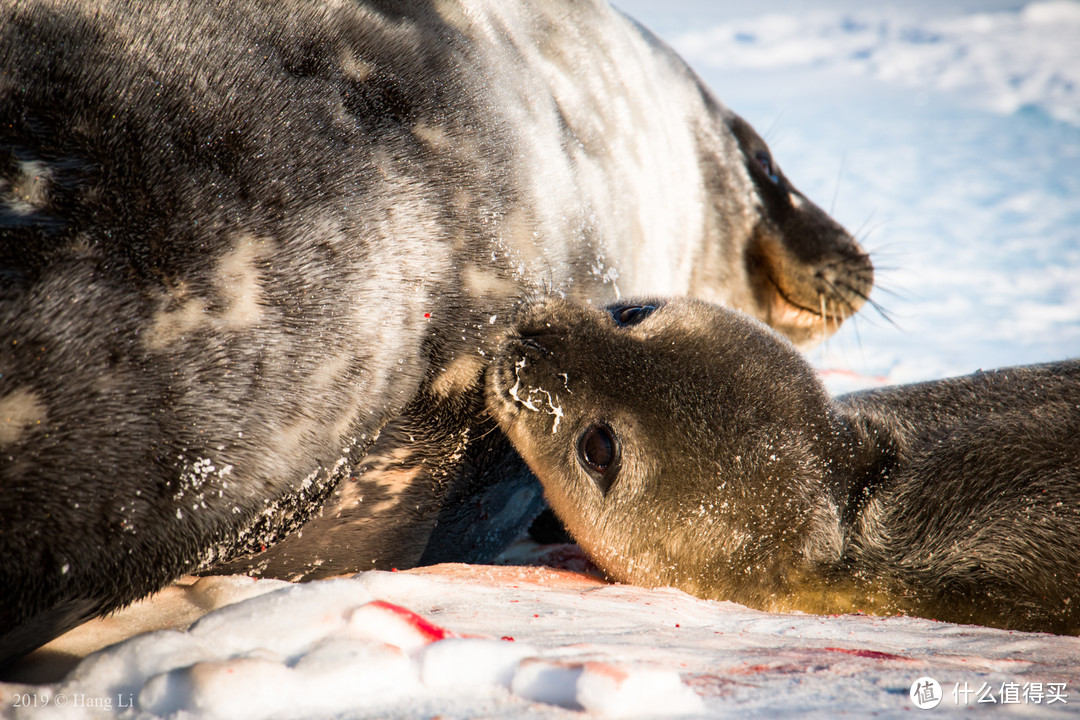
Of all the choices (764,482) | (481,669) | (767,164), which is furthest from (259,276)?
(767,164)

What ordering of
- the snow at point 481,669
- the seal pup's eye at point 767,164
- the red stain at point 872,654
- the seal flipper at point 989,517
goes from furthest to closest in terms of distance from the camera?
1. the seal pup's eye at point 767,164
2. the seal flipper at point 989,517
3. the red stain at point 872,654
4. the snow at point 481,669

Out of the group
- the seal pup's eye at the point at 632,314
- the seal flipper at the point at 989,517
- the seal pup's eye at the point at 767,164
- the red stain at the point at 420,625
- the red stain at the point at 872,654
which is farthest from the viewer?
the seal pup's eye at the point at 767,164

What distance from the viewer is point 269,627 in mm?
1263

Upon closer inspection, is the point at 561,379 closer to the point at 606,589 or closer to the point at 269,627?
the point at 606,589

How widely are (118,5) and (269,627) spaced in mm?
1094

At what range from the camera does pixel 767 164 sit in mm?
3531

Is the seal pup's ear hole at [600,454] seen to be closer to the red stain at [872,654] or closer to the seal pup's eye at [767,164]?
the red stain at [872,654]

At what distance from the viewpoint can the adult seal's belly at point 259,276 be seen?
132cm

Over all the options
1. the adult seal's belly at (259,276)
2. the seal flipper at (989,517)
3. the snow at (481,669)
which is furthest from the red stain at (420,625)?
the seal flipper at (989,517)

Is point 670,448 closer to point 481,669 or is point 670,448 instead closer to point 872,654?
point 872,654

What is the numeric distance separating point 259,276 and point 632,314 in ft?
3.13

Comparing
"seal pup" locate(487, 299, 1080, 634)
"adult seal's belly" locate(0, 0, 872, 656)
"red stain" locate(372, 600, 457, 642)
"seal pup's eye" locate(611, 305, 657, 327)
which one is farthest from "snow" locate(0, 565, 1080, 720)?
"seal pup's eye" locate(611, 305, 657, 327)

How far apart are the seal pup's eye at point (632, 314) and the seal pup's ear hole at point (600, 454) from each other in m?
0.29

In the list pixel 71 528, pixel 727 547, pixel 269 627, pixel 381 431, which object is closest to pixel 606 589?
pixel 727 547
